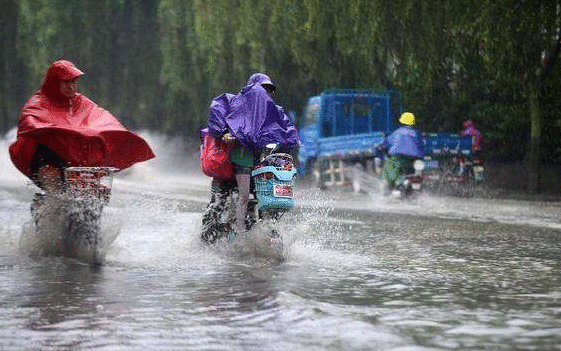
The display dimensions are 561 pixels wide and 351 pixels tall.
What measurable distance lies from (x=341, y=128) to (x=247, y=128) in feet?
58.8

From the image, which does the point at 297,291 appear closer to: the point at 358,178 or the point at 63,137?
the point at 63,137

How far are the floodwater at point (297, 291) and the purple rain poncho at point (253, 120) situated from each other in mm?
Result: 824

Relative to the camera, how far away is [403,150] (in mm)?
21391

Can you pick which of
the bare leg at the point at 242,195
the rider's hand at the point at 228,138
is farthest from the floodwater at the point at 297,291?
the rider's hand at the point at 228,138

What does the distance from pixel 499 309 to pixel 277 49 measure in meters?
24.9

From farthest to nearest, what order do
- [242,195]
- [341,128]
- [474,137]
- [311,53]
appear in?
[311,53]
[341,128]
[474,137]
[242,195]

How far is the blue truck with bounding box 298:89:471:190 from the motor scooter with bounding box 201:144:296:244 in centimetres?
1457

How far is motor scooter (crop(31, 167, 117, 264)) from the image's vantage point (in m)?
9.83

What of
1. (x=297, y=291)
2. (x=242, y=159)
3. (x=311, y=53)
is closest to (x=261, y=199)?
(x=242, y=159)

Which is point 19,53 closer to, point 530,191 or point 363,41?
point 363,41

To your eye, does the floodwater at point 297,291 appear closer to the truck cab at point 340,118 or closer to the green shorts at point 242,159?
the green shorts at point 242,159

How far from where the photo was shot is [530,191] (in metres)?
26.0

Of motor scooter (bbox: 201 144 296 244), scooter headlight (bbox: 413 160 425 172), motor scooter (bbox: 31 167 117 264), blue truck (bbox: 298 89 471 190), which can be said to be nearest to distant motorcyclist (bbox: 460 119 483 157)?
blue truck (bbox: 298 89 471 190)

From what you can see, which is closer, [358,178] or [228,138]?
[228,138]
